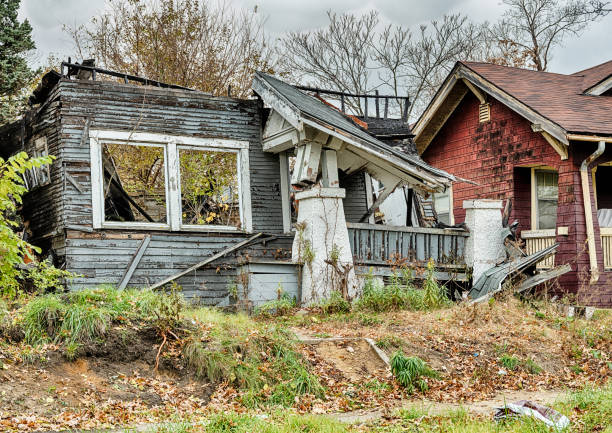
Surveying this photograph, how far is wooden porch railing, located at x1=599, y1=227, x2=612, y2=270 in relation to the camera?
14508 mm

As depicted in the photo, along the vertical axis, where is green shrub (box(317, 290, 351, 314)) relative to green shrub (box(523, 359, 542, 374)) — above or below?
above

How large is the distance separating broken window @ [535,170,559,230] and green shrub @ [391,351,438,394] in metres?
9.37

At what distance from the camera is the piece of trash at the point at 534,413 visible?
19.5ft

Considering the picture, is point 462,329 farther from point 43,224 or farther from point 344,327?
point 43,224

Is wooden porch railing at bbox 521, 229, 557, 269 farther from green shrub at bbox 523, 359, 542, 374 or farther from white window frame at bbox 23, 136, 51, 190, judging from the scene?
white window frame at bbox 23, 136, 51, 190

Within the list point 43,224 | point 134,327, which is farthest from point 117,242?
point 134,327

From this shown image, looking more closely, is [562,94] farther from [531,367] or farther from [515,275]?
[531,367]

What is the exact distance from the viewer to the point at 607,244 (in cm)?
1462

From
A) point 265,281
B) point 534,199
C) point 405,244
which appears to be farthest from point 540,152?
point 265,281

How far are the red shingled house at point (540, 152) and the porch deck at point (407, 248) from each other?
7.32 feet

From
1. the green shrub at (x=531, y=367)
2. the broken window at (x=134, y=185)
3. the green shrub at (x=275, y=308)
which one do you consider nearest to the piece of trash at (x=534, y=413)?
the green shrub at (x=531, y=367)

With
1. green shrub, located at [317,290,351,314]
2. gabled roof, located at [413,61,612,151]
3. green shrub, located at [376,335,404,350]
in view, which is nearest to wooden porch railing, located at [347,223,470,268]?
green shrub, located at [317,290,351,314]

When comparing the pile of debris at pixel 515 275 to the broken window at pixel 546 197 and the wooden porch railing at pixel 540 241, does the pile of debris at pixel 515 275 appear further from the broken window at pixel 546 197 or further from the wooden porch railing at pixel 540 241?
the broken window at pixel 546 197

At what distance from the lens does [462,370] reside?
27.5 feet
